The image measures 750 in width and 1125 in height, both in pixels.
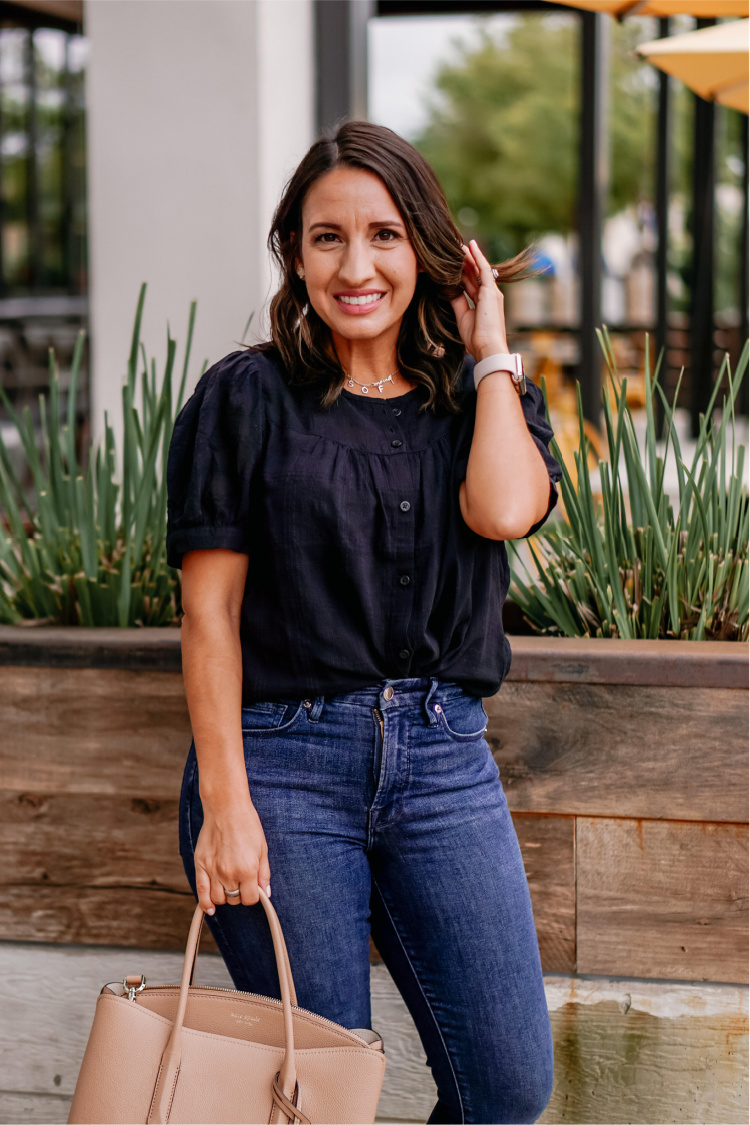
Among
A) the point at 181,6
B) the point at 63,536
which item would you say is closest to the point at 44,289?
the point at 181,6

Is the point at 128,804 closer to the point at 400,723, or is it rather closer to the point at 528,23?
the point at 400,723

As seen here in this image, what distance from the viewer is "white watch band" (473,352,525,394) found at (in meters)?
1.46

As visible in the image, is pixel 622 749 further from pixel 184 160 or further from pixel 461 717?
pixel 184 160

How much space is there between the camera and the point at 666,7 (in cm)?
366

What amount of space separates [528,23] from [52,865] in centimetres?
1895

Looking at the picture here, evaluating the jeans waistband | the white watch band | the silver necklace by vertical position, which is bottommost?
the jeans waistband

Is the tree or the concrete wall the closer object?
the concrete wall

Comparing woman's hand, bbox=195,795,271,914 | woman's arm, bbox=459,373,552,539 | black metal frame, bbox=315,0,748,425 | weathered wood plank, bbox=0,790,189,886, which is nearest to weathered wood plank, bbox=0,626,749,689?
weathered wood plank, bbox=0,790,189,886

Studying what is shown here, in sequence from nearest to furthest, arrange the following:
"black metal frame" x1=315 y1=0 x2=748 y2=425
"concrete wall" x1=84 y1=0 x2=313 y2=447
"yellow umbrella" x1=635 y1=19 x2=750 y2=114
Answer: "concrete wall" x1=84 y1=0 x2=313 y2=447
"black metal frame" x1=315 y1=0 x2=748 y2=425
"yellow umbrella" x1=635 y1=19 x2=750 y2=114

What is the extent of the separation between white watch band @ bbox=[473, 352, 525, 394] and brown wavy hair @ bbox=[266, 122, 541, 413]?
6 centimetres

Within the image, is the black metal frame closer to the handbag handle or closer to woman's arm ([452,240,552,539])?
woman's arm ([452,240,552,539])

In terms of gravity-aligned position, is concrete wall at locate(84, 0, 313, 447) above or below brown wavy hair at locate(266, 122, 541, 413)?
above

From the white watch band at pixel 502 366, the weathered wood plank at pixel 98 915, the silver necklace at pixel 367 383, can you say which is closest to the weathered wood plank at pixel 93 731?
the weathered wood plank at pixel 98 915

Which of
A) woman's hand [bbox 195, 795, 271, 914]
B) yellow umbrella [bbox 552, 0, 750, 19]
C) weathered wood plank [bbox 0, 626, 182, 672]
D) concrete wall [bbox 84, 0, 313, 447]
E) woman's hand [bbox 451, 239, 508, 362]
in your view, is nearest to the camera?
woman's hand [bbox 195, 795, 271, 914]
